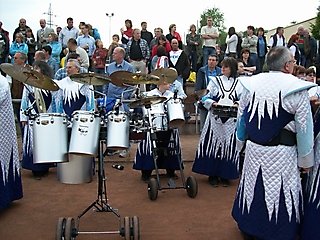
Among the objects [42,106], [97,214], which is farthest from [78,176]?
[97,214]

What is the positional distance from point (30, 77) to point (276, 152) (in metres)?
2.49

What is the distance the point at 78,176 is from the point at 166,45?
580 cm

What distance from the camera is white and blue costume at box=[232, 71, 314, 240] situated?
4328 mm

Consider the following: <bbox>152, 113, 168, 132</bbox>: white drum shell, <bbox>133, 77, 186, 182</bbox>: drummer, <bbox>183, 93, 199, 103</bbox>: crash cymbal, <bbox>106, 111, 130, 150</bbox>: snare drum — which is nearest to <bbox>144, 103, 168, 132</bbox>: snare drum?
<bbox>152, 113, 168, 132</bbox>: white drum shell

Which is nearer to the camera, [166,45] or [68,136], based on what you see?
[68,136]

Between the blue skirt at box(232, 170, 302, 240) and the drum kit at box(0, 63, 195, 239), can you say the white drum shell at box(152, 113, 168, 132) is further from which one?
the blue skirt at box(232, 170, 302, 240)

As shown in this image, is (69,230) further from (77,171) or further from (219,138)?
(219,138)

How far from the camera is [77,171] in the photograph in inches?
283

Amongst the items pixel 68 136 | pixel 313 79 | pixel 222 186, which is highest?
pixel 313 79

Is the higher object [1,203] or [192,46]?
[192,46]

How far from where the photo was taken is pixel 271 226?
449 centimetres

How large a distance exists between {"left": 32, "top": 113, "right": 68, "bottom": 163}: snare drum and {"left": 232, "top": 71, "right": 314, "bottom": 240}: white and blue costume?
1768mm

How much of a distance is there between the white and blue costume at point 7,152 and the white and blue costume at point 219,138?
2524mm

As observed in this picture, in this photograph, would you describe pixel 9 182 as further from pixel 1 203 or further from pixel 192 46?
pixel 192 46
